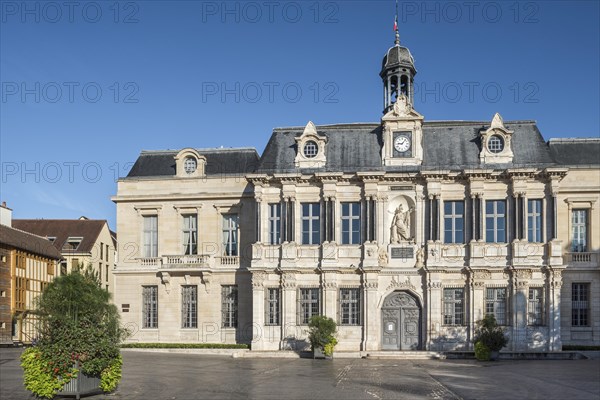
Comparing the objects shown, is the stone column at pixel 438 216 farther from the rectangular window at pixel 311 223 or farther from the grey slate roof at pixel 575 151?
the grey slate roof at pixel 575 151

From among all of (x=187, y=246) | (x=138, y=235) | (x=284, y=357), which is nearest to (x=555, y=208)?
(x=284, y=357)

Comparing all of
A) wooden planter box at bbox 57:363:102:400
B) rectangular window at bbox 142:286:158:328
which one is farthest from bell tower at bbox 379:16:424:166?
wooden planter box at bbox 57:363:102:400

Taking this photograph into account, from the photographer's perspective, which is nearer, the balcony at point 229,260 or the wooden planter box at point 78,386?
the wooden planter box at point 78,386

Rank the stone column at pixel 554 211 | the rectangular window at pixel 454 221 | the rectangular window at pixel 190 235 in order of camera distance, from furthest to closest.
→ 1. the rectangular window at pixel 190 235
2. the rectangular window at pixel 454 221
3. the stone column at pixel 554 211

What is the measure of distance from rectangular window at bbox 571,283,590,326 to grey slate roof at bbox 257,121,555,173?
7.83 meters

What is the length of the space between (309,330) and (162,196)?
13.2 metres

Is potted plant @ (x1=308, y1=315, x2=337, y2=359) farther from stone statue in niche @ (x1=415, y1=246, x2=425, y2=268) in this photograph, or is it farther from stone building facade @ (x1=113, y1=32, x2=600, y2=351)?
stone statue in niche @ (x1=415, y1=246, x2=425, y2=268)

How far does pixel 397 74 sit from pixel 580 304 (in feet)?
58.9

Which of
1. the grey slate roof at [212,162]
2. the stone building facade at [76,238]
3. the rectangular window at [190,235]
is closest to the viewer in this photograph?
the rectangular window at [190,235]

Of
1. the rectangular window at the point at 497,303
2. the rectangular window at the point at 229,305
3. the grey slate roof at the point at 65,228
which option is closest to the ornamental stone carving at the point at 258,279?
the rectangular window at the point at 229,305

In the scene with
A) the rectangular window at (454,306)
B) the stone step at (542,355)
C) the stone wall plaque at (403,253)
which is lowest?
the stone step at (542,355)

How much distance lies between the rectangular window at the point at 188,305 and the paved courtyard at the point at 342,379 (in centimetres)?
822

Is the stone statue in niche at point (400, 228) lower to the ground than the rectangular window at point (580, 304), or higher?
higher

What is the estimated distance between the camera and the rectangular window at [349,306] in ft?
138
